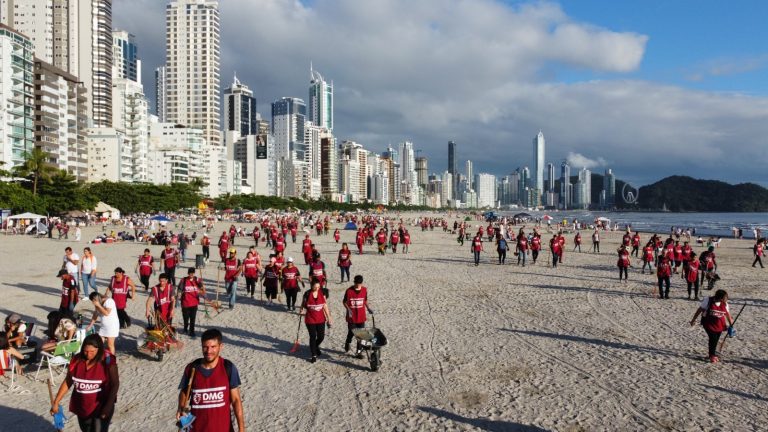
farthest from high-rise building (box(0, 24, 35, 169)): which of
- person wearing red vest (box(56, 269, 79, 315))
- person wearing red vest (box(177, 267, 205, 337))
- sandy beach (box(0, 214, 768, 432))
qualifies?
person wearing red vest (box(177, 267, 205, 337))

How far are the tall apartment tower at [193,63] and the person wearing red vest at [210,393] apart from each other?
151444mm

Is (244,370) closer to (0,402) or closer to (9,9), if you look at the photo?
(0,402)

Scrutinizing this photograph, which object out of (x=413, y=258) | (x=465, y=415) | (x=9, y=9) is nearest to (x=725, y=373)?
(x=465, y=415)

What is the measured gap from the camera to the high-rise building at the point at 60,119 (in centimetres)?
7406

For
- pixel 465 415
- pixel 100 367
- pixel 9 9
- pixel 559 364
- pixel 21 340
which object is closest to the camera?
pixel 100 367

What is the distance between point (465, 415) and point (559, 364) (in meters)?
2.78

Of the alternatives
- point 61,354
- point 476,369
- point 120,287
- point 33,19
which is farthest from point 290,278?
point 33,19

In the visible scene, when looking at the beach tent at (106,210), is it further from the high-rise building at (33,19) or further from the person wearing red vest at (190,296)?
the high-rise building at (33,19)

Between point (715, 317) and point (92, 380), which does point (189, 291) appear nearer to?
point (92, 380)

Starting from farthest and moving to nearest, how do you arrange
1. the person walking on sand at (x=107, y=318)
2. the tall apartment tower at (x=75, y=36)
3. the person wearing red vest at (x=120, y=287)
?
the tall apartment tower at (x=75, y=36)
the person wearing red vest at (x=120, y=287)
the person walking on sand at (x=107, y=318)

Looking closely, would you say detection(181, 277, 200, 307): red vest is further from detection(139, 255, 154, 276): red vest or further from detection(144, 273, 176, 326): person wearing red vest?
detection(139, 255, 154, 276): red vest

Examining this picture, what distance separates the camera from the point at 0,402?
6.49m

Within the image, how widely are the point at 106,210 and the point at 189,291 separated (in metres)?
57.5

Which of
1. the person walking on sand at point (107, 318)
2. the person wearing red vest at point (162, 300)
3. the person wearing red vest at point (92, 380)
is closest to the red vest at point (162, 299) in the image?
the person wearing red vest at point (162, 300)
